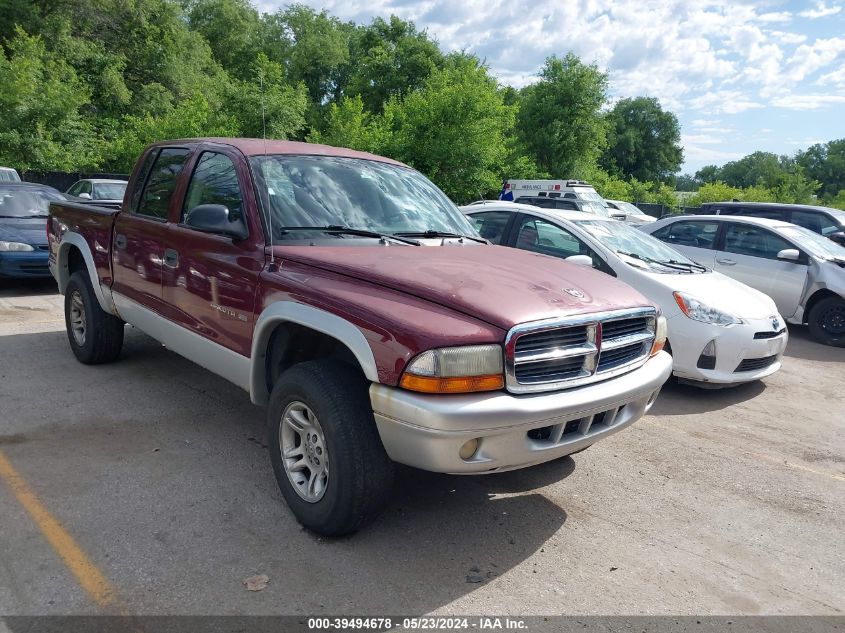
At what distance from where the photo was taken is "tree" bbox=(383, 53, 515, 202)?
2255 cm

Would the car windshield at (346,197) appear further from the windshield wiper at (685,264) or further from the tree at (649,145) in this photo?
the tree at (649,145)

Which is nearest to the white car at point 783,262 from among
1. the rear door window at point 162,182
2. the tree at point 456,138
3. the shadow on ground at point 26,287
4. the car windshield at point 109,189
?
the rear door window at point 162,182

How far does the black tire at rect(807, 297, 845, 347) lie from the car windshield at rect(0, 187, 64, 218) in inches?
448

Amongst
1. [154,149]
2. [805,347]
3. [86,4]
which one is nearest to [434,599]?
[154,149]

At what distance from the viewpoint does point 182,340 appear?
4.39 meters

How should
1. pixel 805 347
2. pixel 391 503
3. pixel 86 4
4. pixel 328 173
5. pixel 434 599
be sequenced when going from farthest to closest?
1. pixel 86 4
2. pixel 805 347
3. pixel 328 173
4. pixel 391 503
5. pixel 434 599

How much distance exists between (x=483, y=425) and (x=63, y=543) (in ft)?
6.74

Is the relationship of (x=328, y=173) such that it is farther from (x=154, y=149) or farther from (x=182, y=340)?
(x=154, y=149)

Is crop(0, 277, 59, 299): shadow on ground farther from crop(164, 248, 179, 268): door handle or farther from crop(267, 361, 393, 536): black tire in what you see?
crop(267, 361, 393, 536): black tire

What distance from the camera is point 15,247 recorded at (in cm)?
916

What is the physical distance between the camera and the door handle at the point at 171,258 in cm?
433

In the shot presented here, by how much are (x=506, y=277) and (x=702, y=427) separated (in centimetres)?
286

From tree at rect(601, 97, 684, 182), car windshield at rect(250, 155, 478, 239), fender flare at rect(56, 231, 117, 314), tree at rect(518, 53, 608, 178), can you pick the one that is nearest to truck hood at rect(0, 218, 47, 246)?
fender flare at rect(56, 231, 117, 314)

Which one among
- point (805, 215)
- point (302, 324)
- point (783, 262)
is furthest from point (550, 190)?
point (302, 324)
